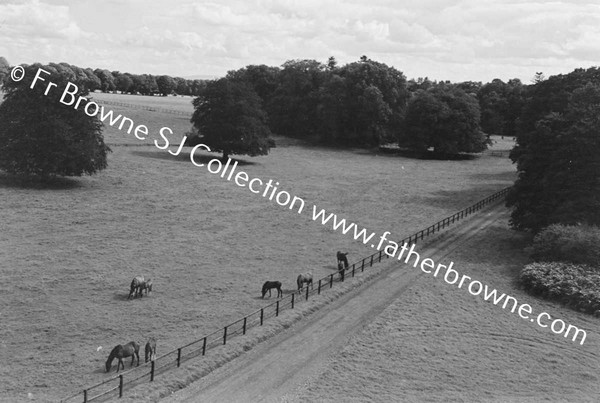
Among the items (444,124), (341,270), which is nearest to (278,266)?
(341,270)

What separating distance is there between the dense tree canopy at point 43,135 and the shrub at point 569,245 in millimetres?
41874

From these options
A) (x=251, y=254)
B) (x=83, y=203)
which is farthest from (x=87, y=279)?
(x=83, y=203)

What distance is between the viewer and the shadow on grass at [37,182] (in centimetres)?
5272

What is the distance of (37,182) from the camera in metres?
54.6

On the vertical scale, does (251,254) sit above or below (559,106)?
below

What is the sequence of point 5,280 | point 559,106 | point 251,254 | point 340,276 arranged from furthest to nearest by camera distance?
point 559,106 → point 251,254 → point 340,276 → point 5,280

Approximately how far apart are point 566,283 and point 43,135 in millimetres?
47396

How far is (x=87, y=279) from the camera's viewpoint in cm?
3003

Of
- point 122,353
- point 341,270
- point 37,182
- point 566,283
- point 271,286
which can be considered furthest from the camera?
point 37,182

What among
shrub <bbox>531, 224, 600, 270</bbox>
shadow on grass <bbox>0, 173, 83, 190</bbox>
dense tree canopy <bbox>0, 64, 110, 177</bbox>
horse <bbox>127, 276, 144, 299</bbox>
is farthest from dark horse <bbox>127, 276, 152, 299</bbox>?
shadow on grass <bbox>0, 173, 83, 190</bbox>

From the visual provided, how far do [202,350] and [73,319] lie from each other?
6857mm

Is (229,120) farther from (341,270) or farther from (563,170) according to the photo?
(341,270)

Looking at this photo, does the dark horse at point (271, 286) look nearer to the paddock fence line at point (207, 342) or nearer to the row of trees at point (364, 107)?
the paddock fence line at point (207, 342)

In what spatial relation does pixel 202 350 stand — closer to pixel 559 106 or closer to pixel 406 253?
pixel 406 253
